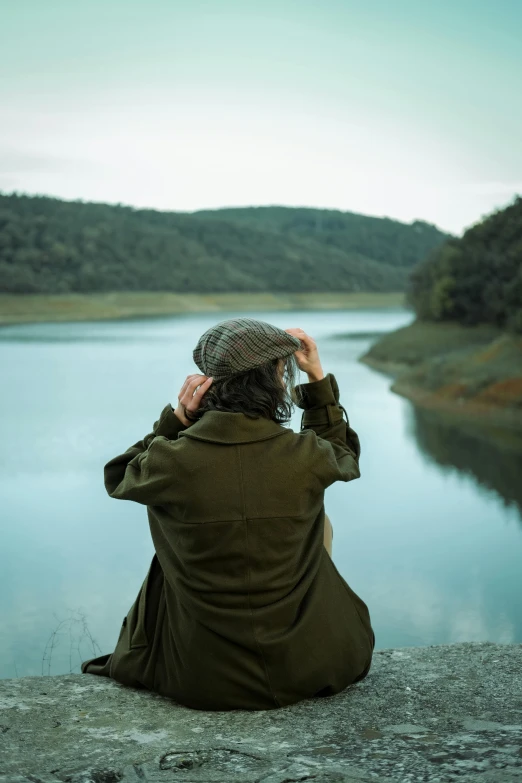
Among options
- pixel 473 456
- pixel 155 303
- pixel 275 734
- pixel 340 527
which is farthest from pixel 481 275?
pixel 155 303

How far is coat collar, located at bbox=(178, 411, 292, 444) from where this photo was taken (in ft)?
6.26

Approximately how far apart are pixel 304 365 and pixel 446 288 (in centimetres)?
2354

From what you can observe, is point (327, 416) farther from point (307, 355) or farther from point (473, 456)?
point (473, 456)

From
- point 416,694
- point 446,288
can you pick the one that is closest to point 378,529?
point 416,694

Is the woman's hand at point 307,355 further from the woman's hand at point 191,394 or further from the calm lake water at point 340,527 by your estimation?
the calm lake water at point 340,527

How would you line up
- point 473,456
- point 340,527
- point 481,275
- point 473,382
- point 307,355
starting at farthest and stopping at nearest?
point 481,275
point 473,382
point 473,456
point 340,527
point 307,355

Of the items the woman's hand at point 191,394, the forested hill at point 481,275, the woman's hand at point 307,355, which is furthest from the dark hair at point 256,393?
the forested hill at point 481,275

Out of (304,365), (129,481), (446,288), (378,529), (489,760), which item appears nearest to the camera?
(489,760)

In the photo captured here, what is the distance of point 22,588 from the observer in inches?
306

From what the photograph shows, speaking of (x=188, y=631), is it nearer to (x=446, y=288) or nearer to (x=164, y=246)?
(x=446, y=288)

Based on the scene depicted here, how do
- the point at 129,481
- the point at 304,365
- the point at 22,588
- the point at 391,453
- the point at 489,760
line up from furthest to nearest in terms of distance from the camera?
the point at 391,453 → the point at 22,588 → the point at 304,365 → the point at 129,481 → the point at 489,760

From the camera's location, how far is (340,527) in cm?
1044

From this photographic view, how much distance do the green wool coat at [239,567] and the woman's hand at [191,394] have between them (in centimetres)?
2

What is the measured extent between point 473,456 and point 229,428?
1261 cm
